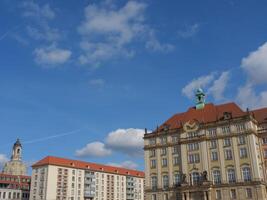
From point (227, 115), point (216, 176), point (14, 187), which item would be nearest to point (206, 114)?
point (227, 115)

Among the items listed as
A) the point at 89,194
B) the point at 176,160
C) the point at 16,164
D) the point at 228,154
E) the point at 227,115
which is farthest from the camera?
the point at 16,164

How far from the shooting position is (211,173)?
3142 inches

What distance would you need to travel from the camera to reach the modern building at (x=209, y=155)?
248 ft

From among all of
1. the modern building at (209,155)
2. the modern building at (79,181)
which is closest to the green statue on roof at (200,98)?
the modern building at (209,155)

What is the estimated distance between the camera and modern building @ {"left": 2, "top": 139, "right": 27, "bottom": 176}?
17112cm

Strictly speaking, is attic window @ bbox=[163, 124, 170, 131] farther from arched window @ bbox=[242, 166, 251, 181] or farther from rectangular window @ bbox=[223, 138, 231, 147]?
arched window @ bbox=[242, 166, 251, 181]

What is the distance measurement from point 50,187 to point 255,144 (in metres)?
75.9

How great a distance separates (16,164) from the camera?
172625 millimetres

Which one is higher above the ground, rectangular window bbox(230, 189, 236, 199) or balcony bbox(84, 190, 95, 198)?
balcony bbox(84, 190, 95, 198)

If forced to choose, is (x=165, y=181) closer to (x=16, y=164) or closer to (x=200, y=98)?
(x=200, y=98)

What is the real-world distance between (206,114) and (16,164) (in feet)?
387

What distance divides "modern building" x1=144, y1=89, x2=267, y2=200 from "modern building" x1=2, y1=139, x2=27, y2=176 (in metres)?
102

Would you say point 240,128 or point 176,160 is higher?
point 240,128

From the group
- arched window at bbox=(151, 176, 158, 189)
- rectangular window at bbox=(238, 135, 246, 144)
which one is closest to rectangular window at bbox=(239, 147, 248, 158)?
rectangular window at bbox=(238, 135, 246, 144)
